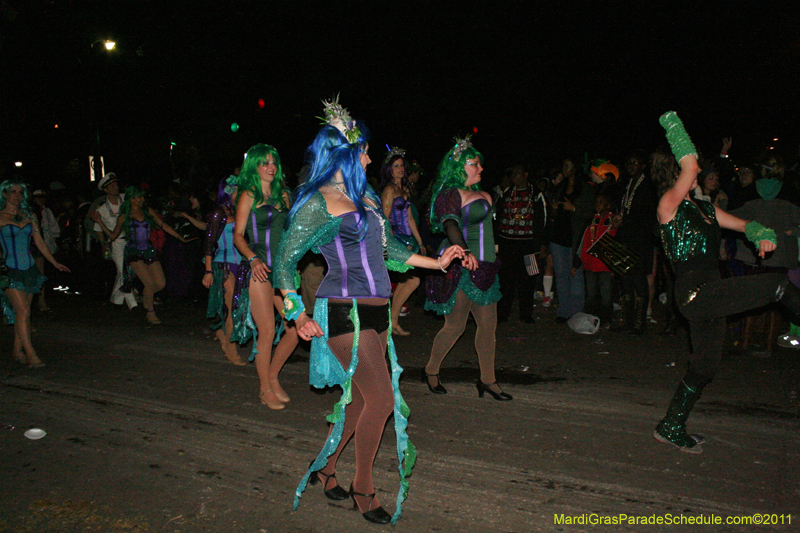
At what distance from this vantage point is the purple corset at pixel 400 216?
7.42 meters

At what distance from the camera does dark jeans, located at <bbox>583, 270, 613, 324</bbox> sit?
322 inches

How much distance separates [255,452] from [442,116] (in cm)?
1429

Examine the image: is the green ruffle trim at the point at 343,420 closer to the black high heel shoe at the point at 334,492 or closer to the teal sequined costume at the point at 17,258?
the black high heel shoe at the point at 334,492

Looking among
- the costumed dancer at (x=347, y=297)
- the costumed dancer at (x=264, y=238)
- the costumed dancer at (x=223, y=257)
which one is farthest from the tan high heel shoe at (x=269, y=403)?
the costumed dancer at (x=347, y=297)

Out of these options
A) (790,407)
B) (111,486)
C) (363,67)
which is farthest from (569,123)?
(111,486)

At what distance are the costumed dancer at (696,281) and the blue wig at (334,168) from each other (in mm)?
2184

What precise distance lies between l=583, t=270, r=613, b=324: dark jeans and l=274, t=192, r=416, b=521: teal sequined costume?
17.8ft

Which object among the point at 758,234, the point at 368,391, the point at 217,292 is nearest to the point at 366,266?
the point at 368,391

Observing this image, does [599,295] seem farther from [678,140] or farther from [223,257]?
[223,257]

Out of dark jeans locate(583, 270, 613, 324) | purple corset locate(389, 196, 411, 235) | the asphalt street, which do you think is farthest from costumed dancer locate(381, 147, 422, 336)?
dark jeans locate(583, 270, 613, 324)

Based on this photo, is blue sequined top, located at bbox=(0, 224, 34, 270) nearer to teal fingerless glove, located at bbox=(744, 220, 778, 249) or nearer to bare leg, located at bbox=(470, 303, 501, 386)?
bare leg, located at bbox=(470, 303, 501, 386)

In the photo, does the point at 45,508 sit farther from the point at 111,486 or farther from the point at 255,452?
the point at 255,452

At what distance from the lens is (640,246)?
25.8 feet

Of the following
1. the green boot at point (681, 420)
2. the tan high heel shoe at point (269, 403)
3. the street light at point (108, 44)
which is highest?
the street light at point (108, 44)
